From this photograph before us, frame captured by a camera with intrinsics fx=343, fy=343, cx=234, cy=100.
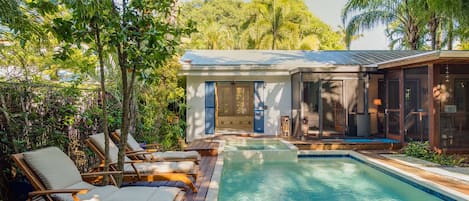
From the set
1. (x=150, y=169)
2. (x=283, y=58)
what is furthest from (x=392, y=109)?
(x=150, y=169)

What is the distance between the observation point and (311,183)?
696 centimetres

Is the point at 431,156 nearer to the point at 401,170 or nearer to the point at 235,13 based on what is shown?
the point at 401,170

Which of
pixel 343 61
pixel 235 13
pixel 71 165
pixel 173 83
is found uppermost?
pixel 235 13

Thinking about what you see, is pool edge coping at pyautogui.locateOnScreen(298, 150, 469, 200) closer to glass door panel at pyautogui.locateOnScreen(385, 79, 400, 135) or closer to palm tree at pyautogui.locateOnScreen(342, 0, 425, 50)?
glass door panel at pyautogui.locateOnScreen(385, 79, 400, 135)

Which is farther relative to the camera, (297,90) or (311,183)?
(297,90)

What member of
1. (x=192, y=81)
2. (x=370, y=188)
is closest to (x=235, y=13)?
(x=192, y=81)

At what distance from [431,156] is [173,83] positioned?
7.22 meters

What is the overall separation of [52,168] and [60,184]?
0.77ft

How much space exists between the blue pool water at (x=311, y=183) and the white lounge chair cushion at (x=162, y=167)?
0.79m

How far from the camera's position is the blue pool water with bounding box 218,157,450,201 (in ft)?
19.7

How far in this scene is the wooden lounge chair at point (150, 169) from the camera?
5426 mm

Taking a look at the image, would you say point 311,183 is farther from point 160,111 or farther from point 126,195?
point 160,111

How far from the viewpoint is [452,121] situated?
890 centimetres

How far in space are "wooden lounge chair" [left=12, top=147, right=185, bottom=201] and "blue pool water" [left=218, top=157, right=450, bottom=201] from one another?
1898 millimetres
